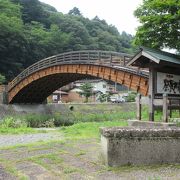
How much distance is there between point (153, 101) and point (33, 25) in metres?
77.9

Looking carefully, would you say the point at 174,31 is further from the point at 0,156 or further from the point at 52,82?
the point at 52,82

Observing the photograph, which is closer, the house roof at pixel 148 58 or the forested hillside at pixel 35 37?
the house roof at pixel 148 58

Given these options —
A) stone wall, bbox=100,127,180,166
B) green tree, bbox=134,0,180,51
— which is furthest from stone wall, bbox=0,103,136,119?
stone wall, bbox=100,127,180,166

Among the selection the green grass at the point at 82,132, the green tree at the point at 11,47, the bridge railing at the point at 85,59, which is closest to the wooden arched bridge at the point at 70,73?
the bridge railing at the point at 85,59

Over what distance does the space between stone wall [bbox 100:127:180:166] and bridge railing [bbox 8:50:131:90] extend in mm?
14364

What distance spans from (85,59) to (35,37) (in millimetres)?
46345

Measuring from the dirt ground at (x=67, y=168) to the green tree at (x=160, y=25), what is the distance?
1187 centimetres

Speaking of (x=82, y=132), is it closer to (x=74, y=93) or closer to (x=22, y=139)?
(x=22, y=139)

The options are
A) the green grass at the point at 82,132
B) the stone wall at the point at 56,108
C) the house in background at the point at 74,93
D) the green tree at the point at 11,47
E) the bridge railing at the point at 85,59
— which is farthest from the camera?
the house in background at the point at 74,93

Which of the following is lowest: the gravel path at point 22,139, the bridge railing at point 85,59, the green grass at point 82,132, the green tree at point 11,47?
the gravel path at point 22,139

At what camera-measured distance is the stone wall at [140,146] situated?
7.57 m

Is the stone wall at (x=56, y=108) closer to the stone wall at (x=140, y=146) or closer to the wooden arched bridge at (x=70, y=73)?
the wooden arched bridge at (x=70, y=73)

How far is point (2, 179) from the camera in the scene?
671cm

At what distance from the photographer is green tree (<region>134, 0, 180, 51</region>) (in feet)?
62.2
